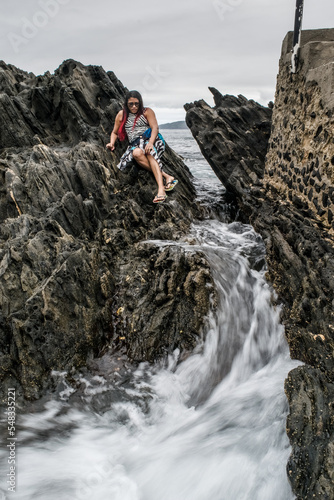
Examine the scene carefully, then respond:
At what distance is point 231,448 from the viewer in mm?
4016

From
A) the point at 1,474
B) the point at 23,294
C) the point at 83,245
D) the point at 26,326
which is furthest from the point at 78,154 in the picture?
the point at 1,474

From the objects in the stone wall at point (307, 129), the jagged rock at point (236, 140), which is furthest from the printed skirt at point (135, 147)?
the stone wall at point (307, 129)

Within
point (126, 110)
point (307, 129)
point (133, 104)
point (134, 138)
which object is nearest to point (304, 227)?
point (307, 129)

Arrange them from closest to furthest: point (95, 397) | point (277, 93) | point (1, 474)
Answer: point (1, 474)
point (95, 397)
point (277, 93)

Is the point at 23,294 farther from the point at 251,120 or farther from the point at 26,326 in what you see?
the point at 251,120

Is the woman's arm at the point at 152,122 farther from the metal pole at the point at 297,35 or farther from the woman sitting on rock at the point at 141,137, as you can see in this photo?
the metal pole at the point at 297,35

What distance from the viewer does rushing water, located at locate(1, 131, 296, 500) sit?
146 inches

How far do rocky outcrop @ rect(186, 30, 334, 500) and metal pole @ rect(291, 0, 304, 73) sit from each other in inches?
8.8

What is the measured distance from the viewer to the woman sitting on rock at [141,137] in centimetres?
780

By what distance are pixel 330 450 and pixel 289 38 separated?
7.49 meters

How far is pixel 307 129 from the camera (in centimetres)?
592

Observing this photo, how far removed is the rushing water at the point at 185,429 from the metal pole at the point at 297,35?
453cm

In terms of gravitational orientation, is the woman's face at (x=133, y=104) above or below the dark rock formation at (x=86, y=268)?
above

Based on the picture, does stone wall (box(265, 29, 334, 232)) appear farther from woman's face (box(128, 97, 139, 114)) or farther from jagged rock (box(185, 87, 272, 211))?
woman's face (box(128, 97, 139, 114))
